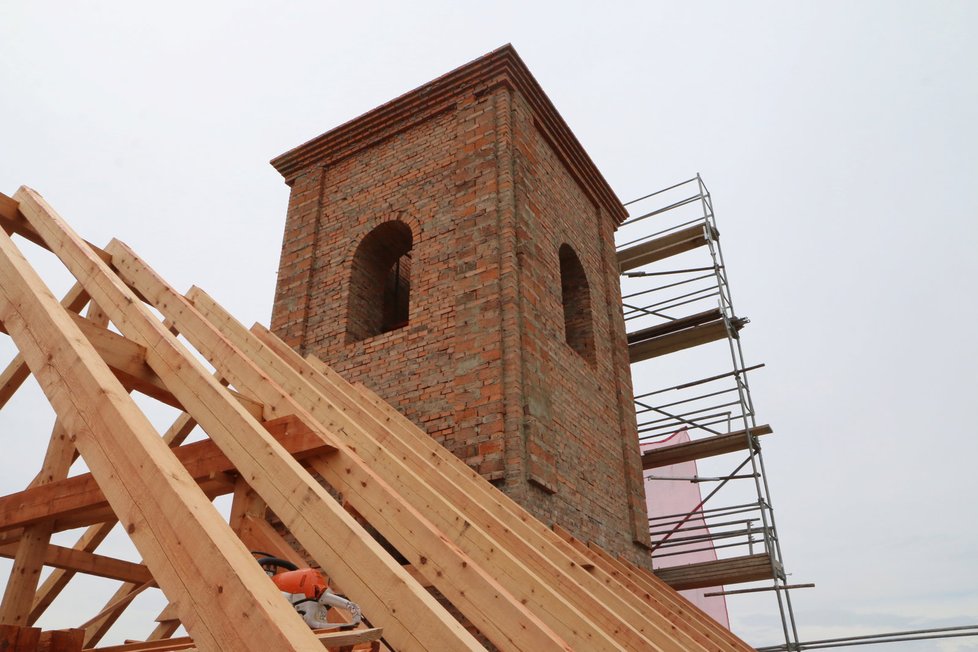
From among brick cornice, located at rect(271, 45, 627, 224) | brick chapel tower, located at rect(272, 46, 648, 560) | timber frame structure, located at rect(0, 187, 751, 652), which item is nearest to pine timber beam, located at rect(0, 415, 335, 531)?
timber frame structure, located at rect(0, 187, 751, 652)

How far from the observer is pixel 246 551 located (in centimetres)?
206

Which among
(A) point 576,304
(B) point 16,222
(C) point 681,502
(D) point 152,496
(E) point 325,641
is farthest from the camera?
(C) point 681,502

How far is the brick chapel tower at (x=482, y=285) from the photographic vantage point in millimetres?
6719

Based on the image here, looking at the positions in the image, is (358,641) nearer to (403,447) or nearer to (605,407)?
(403,447)

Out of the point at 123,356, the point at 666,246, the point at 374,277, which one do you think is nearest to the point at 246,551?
the point at 123,356

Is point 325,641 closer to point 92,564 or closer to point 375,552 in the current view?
point 375,552

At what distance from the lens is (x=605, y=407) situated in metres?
8.66

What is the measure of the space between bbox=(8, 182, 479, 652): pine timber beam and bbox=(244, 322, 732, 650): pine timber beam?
1189 millimetres

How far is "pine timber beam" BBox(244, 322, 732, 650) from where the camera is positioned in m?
3.79

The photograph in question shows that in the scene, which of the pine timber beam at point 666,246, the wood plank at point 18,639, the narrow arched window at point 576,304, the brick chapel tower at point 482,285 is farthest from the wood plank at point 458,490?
the pine timber beam at point 666,246

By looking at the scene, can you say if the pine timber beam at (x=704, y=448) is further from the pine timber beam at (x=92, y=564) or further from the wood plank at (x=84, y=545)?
the pine timber beam at (x=92, y=564)

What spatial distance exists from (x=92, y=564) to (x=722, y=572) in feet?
25.0

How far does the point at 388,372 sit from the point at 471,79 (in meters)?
3.93

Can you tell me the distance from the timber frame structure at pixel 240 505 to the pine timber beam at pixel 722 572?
137 inches
